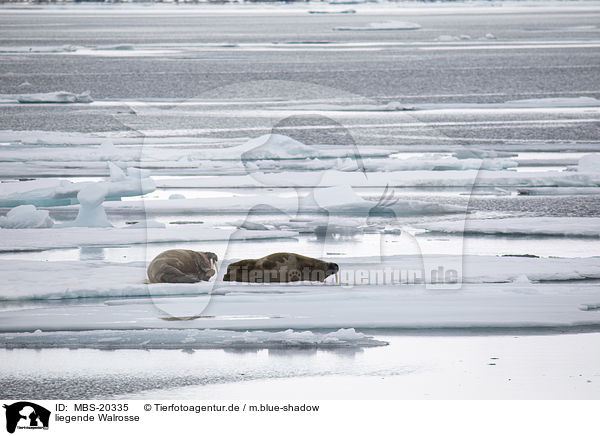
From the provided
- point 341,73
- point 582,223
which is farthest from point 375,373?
point 341,73

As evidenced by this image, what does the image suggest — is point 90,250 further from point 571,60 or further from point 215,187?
point 571,60

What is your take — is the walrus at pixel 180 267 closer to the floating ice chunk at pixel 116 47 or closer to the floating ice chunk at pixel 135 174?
the floating ice chunk at pixel 135 174

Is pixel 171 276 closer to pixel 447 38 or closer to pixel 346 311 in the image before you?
pixel 346 311

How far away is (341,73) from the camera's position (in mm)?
22641

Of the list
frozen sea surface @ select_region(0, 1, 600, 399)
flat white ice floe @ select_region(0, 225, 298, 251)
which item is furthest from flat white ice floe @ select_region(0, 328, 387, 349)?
flat white ice floe @ select_region(0, 225, 298, 251)

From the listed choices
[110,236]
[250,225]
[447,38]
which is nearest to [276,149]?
[250,225]

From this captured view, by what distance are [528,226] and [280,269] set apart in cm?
239

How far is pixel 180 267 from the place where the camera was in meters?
5.74

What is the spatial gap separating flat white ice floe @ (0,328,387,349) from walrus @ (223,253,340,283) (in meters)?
1.03

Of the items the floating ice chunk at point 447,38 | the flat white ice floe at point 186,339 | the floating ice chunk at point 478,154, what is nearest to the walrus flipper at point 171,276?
the flat white ice floe at point 186,339

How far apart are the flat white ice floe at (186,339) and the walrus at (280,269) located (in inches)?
40.4

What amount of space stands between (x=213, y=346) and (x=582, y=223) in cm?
385

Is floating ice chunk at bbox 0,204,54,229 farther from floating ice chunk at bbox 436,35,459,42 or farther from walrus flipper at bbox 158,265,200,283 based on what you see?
floating ice chunk at bbox 436,35,459,42

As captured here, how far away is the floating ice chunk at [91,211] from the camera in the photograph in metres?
7.44
